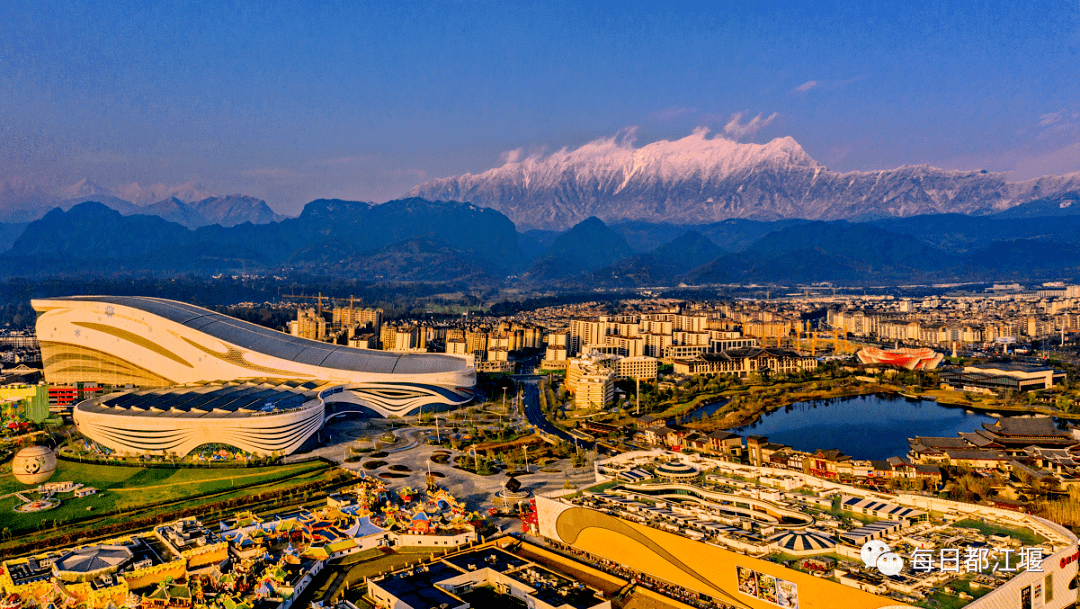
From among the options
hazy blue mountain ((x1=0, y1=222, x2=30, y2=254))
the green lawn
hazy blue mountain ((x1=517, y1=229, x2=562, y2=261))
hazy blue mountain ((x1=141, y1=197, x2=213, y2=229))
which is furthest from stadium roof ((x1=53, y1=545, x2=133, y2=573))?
hazy blue mountain ((x1=141, y1=197, x2=213, y2=229))

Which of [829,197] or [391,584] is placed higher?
[829,197]

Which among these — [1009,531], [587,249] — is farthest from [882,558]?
[587,249]

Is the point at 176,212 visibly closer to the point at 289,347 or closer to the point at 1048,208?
the point at 289,347

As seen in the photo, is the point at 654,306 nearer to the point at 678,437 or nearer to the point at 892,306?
the point at 892,306

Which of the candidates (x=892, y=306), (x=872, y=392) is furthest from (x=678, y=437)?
(x=892, y=306)

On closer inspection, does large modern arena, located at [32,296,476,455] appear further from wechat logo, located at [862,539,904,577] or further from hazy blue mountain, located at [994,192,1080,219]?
hazy blue mountain, located at [994,192,1080,219]

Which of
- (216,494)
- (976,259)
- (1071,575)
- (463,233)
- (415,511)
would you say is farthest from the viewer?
(463,233)
